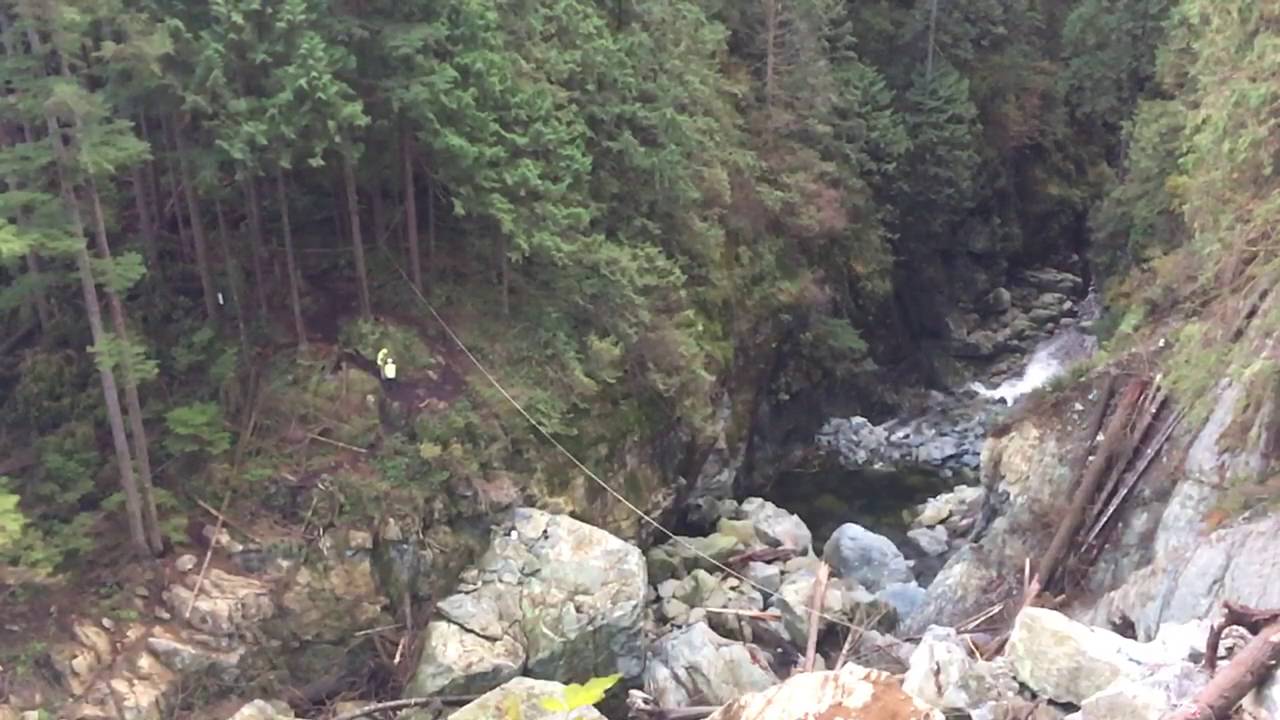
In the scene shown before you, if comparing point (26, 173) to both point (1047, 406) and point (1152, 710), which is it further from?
point (1047, 406)

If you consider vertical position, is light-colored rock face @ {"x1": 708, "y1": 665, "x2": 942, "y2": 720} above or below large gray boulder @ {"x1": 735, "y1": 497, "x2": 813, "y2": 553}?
above

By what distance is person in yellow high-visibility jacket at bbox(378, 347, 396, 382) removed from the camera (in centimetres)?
1541

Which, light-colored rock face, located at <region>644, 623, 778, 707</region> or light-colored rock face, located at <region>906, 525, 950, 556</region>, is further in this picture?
light-colored rock face, located at <region>906, 525, 950, 556</region>

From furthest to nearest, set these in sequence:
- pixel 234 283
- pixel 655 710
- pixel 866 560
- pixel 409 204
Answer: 1. pixel 866 560
2. pixel 409 204
3. pixel 234 283
4. pixel 655 710

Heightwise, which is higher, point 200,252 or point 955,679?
point 200,252

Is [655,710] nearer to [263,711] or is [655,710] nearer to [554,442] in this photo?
[554,442]

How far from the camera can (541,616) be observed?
45.7 feet

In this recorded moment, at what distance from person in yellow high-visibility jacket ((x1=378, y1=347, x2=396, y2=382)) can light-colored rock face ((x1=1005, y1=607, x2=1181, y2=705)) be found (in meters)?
10.6

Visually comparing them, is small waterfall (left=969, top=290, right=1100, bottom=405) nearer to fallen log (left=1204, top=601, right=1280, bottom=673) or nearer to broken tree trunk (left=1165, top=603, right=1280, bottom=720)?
fallen log (left=1204, top=601, right=1280, bottom=673)

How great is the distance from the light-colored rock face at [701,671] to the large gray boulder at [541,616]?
0.38 m

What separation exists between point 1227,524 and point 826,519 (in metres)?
13.8

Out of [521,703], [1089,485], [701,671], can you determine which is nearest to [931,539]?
[701,671]

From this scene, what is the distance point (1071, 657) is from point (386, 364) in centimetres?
1115

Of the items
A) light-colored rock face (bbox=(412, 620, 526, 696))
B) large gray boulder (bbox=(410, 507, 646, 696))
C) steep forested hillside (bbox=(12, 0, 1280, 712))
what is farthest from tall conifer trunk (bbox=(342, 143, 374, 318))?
light-colored rock face (bbox=(412, 620, 526, 696))
